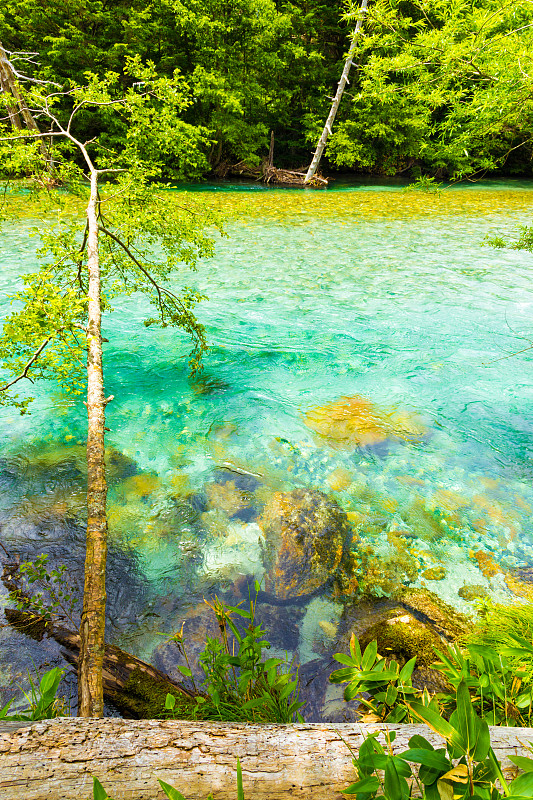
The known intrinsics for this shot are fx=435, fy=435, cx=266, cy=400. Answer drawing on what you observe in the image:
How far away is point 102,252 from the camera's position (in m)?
4.61

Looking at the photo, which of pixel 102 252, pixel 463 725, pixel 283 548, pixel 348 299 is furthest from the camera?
pixel 348 299

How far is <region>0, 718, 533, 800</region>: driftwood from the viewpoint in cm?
118

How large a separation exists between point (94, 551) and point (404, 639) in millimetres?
1777

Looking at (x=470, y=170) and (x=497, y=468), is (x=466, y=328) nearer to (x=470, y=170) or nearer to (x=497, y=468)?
(x=497, y=468)

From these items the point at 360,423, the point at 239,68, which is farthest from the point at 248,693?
the point at 239,68

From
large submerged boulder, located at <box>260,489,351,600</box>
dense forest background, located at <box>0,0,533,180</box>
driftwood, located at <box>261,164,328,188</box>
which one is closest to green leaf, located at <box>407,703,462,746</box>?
large submerged boulder, located at <box>260,489,351,600</box>

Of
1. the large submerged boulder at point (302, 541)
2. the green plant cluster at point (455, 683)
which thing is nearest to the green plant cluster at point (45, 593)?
the large submerged boulder at point (302, 541)

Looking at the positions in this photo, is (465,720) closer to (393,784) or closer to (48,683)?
(393,784)

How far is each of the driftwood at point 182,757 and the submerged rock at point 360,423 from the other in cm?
328

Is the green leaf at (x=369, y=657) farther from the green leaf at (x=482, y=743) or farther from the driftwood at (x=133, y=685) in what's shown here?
the driftwood at (x=133, y=685)

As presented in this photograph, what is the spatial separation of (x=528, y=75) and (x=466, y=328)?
14.3 feet

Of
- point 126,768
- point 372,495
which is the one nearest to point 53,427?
point 372,495

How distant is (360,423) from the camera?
4836mm

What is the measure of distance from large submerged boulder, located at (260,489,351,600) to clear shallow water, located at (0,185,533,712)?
0.33ft
